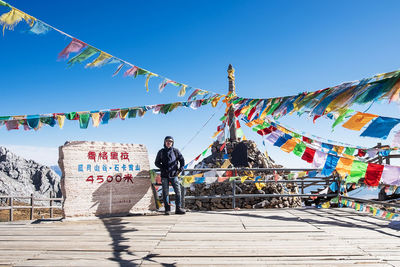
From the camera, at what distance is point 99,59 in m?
6.65

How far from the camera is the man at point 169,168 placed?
649 cm

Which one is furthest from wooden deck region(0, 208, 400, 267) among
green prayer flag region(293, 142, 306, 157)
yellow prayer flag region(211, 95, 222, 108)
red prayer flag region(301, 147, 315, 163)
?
yellow prayer flag region(211, 95, 222, 108)

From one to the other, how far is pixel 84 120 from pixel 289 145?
5.92 m

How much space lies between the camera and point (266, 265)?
114 inches

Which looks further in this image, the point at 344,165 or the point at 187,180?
the point at 187,180

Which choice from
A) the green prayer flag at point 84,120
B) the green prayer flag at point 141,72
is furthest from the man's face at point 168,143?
the green prayer flag at point 84,120

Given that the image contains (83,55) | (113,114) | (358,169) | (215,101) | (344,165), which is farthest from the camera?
(215,101)

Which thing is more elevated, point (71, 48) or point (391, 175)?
point (71, 48)

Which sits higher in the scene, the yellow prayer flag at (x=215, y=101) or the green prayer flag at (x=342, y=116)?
the yellow prayer flag at (x=215, y=101)

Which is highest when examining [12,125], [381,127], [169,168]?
[12,125]

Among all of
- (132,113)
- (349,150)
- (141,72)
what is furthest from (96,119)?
(349,150)

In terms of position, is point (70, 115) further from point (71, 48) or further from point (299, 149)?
point (299, 149)

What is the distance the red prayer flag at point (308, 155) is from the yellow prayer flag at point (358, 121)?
1.12m

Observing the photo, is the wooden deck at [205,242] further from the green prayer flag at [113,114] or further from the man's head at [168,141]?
the green prayer flag at [113,114]
